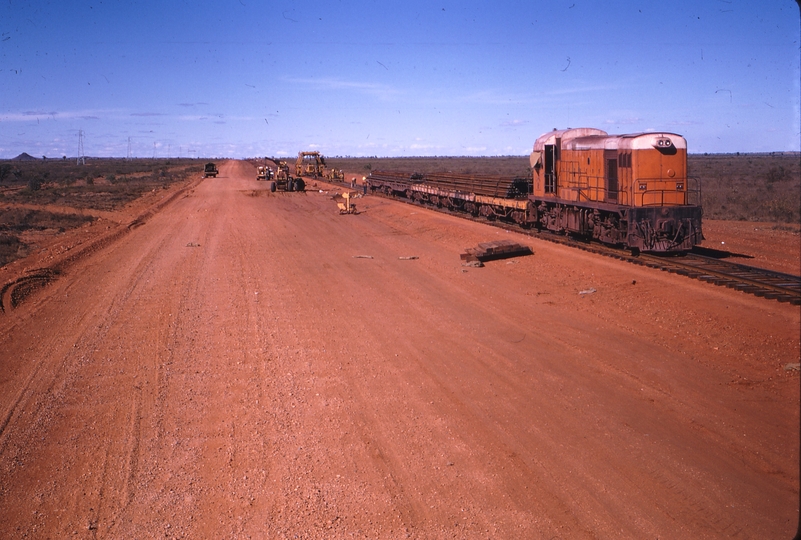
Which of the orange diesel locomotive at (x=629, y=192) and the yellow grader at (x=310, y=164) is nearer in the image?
the orange diesel locomotive at (x=629, y=192)

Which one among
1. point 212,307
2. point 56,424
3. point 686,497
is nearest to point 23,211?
point 212,307

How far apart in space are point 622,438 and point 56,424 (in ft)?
22.1

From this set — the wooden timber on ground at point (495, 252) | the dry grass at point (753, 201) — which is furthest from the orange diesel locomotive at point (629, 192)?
the dry grass at point (753, 201)

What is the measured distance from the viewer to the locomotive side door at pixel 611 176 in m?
17.7

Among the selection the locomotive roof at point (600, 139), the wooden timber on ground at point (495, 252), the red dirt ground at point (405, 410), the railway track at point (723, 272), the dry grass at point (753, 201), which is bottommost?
the red dirt ground at point (405, 410)

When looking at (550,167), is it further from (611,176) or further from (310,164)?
(310,164)

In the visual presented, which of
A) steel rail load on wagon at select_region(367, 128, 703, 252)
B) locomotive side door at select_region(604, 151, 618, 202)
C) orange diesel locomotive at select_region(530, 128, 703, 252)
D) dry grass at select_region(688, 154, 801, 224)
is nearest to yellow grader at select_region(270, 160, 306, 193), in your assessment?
steel rail load on wagon at select_region(367, 128, 703, 252)

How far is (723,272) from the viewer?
13.3 m

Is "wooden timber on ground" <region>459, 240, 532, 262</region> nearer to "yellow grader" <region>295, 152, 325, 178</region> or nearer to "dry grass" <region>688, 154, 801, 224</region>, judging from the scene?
"dry grass" <region>688, 154, 801, 224</region>

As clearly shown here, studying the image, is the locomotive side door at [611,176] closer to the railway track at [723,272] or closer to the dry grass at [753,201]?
the railway track at [723,272]

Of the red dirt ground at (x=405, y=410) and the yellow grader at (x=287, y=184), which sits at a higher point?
the yellow grader at (x=287, y=184)

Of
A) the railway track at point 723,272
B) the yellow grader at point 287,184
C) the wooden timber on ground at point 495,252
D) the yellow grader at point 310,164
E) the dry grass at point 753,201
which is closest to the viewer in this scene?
the railway track at point 723,272

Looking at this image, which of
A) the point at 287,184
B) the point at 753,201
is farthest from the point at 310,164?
the point at 753,201

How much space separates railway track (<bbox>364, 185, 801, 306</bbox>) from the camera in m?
11.4
